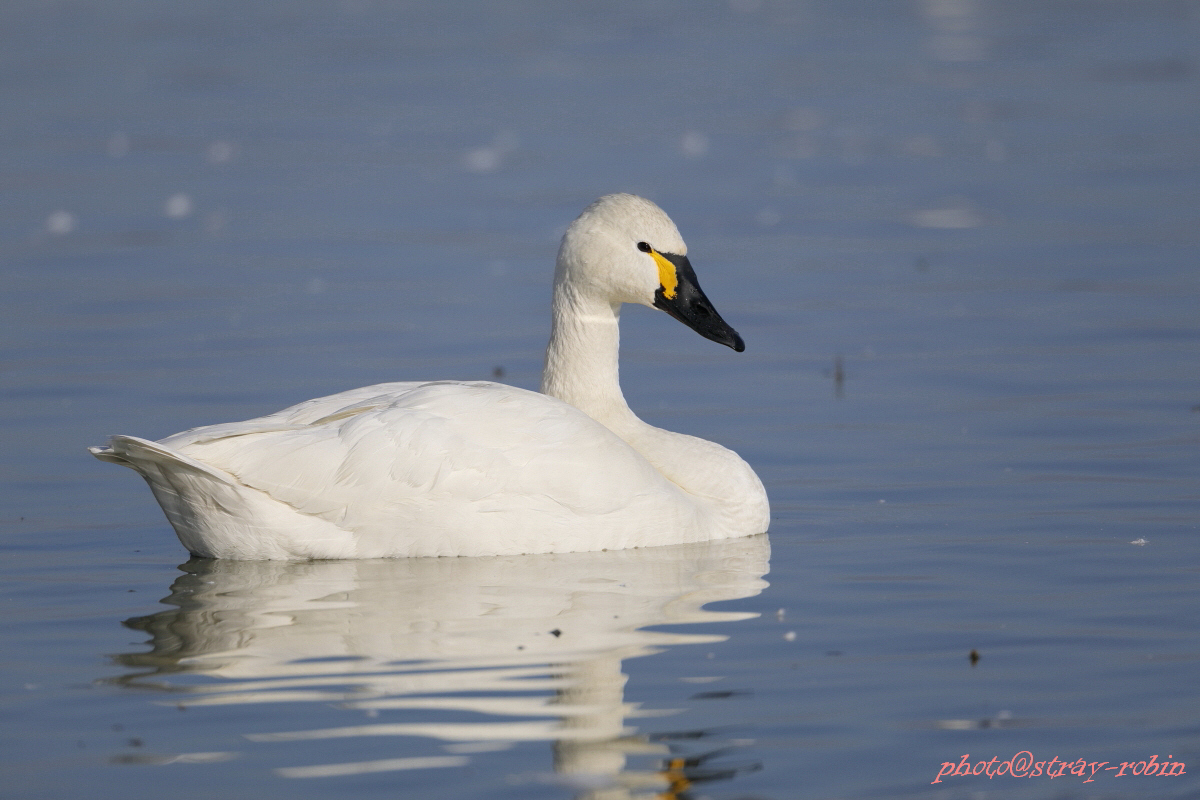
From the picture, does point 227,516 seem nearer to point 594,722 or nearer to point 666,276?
point 666,276

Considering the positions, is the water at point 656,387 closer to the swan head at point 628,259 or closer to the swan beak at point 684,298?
the swan beak at point 684,298

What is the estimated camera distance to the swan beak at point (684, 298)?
9.12 metres

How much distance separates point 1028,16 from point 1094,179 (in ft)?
46.6

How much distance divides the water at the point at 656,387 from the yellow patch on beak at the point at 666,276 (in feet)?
4.10

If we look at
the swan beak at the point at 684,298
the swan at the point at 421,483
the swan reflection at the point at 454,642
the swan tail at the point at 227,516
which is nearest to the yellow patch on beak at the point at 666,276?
the swan beak at the point at 684,298

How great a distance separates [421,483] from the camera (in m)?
7.90

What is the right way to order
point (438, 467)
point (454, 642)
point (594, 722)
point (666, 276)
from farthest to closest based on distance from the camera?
point (666, 276) → point (438, 467) → point (454, 642) → point (594, 722)

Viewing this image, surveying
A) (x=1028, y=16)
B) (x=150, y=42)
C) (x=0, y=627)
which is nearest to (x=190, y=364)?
(x=0, y=627)

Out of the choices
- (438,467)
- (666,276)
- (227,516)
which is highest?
(666,276)

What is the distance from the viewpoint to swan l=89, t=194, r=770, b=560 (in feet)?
25.7

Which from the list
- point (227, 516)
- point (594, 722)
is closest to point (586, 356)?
point (227, 516)

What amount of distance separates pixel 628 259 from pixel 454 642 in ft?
9.57

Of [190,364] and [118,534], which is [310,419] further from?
[190,364]

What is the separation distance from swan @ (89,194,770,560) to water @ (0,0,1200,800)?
187 millimetres
